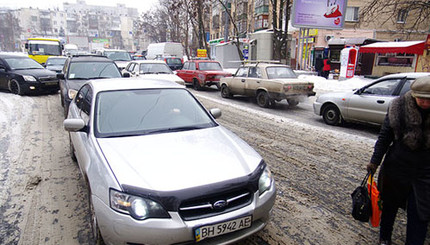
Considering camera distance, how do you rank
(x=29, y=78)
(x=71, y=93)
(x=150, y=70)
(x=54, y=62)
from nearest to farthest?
(x=71, y=93) → (x=29, y=78) → (x=150, y=70) → (x=54, y=62)

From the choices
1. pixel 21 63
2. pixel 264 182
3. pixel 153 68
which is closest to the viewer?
pixel 264 182

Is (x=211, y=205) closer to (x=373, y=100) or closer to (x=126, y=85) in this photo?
(x=126, y=85)

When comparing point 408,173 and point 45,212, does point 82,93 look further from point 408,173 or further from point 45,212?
point 408,173

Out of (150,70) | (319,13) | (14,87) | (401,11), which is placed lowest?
(14,87)

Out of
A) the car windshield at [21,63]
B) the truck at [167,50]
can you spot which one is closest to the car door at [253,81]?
the car windshield at [21,63]

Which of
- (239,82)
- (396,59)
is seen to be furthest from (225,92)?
(396,59)

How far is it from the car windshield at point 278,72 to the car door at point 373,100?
11.3 ft

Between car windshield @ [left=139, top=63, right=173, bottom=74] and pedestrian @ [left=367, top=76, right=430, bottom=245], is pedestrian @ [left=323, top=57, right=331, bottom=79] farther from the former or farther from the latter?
pedestrian @ [left=367, top=76, right=430, bottom=245]

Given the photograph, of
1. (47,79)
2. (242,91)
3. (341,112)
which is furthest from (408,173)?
(47,79)

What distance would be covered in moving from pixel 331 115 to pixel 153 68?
25.7 ft

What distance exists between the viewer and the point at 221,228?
2.27 metres

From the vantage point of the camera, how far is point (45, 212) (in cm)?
334

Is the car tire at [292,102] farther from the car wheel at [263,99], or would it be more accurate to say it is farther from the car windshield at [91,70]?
the car windshield at [91,70]

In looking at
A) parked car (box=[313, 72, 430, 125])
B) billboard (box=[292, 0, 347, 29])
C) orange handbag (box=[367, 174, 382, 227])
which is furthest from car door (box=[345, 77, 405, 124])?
billboard (box=[292, 0, 347, 29])
